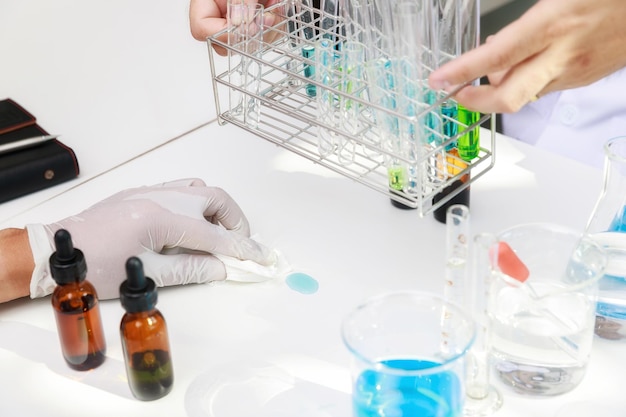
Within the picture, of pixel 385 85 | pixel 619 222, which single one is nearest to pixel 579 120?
pixel 619 222

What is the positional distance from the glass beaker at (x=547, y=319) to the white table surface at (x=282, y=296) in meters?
0.03

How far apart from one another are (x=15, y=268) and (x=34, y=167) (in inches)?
15.3

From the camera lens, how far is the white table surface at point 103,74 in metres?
1.88

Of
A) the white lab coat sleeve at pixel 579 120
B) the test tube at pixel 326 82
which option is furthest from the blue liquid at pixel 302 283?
the white lab coat sleeve at pixel 579 120

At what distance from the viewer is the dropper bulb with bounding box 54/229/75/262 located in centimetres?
114

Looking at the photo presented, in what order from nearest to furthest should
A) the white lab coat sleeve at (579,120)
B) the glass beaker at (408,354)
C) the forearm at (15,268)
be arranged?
the glass beaker at (408,354) → the forearm at (15,268) → the white lab coat sleeve at (579,120)

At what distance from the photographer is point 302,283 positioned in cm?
138

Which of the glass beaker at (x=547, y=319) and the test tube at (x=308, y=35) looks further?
the test tube at (x=308, y=35)

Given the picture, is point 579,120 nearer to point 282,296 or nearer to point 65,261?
point 282,296

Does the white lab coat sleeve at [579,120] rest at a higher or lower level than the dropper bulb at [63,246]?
lower

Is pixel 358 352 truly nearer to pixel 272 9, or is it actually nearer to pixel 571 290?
pixel 571 290

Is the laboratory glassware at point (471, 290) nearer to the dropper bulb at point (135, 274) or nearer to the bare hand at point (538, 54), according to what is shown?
the bare hand at point (538, 54)

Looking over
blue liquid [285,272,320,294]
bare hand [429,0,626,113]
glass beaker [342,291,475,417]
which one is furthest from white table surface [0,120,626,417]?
bare hand [429,0,626,113]

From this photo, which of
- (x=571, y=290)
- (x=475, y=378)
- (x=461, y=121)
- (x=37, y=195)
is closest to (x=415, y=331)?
(x=475, y=378)
